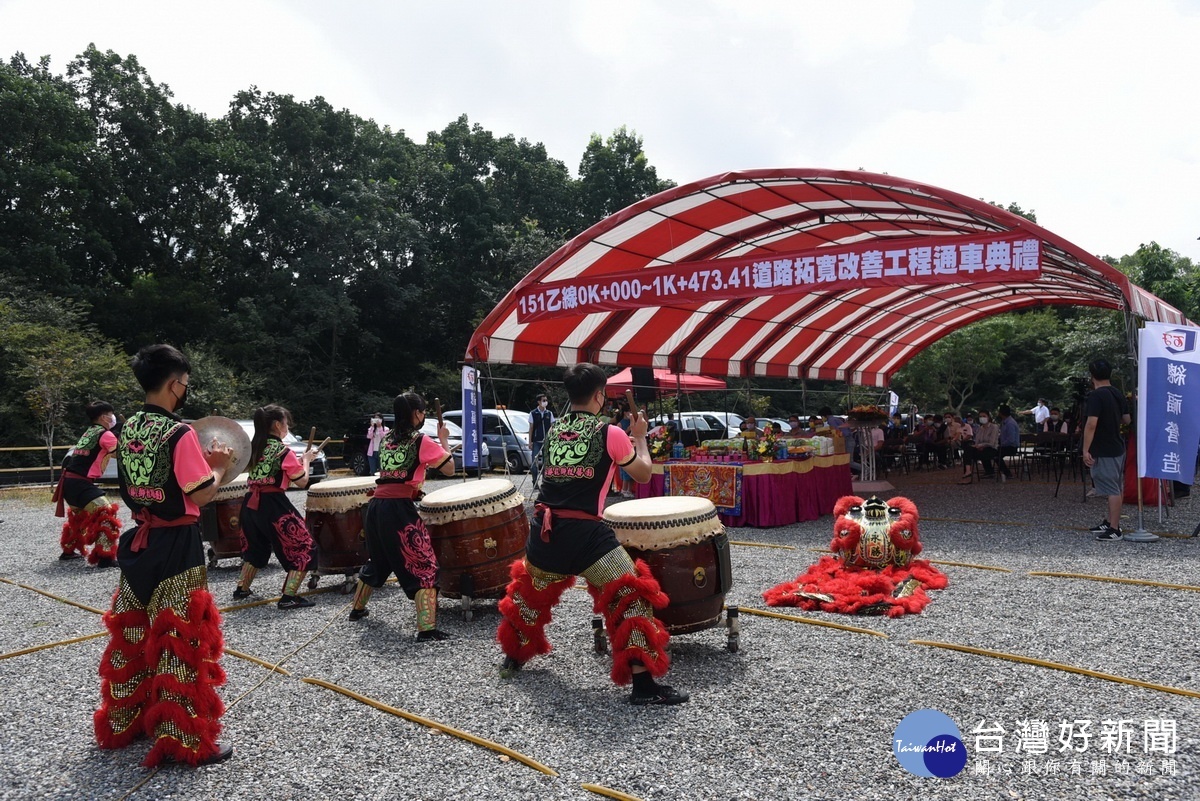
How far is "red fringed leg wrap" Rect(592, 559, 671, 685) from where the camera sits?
3.60 meters

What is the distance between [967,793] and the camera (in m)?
2.71

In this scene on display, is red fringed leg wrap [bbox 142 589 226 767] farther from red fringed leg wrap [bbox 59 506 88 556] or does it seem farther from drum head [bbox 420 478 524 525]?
red fringed leg wrap [bbox 59 506 88 556]

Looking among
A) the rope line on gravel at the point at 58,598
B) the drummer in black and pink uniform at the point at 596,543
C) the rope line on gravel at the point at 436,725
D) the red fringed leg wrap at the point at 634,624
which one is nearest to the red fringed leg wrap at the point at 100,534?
the rope line on gravel at the point at 58,598

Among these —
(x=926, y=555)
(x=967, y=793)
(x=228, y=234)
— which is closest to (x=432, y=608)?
(x=967, y=793)

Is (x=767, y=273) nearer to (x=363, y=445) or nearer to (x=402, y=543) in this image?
(x=402, y=543)

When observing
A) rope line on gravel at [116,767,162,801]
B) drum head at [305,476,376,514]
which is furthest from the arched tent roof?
rope line on gravel at [116,767,162,801]

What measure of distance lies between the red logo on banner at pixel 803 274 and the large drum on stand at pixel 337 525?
410 centimetres

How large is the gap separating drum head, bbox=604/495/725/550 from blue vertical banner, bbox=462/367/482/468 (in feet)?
21.3

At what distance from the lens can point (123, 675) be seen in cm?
324

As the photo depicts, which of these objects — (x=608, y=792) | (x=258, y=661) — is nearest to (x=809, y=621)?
(x=608, y=792)

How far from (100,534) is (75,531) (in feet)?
1.61

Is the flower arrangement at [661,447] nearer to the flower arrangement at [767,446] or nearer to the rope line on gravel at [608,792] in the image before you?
the flower arrangement at [767,446]

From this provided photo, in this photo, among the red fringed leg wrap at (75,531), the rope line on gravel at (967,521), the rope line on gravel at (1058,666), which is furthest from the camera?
the rope line on gravel at (967,521)

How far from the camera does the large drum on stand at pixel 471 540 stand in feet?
16.8
